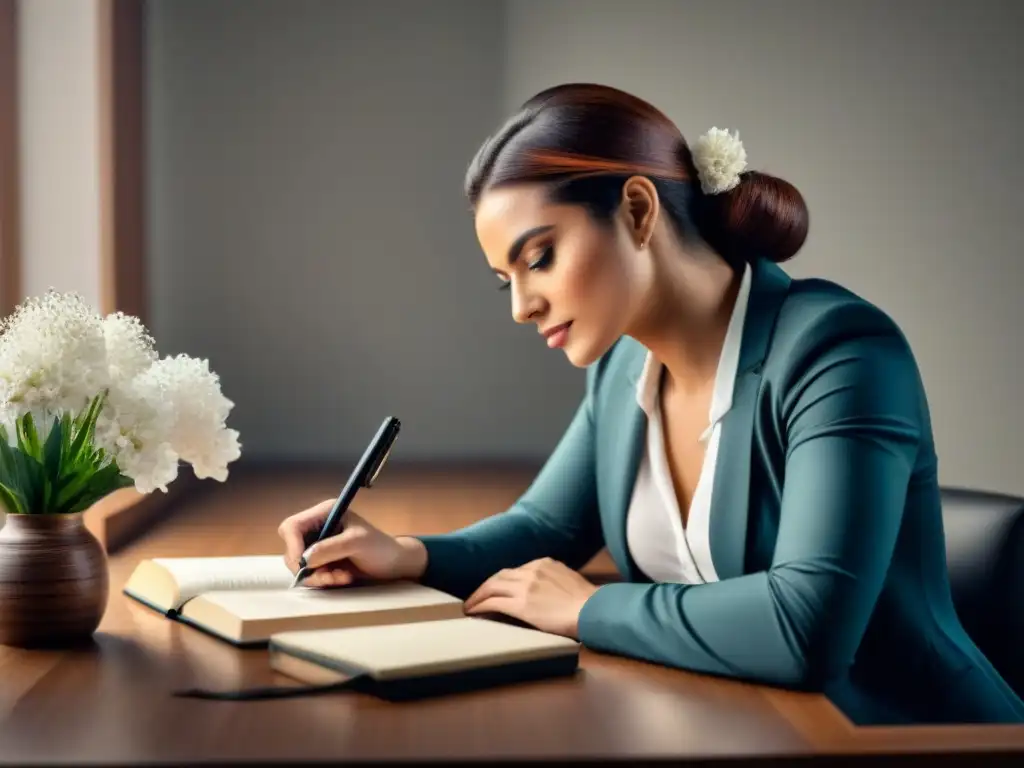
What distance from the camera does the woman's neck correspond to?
1352mm

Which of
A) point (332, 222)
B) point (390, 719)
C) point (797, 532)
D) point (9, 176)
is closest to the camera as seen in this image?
point (390, 719)

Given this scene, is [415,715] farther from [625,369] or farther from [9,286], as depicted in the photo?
[9,286]

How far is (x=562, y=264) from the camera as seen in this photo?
128 cm

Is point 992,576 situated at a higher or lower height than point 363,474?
lower

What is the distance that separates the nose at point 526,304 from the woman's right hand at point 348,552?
27 centimetres

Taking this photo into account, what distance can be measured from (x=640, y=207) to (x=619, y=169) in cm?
5

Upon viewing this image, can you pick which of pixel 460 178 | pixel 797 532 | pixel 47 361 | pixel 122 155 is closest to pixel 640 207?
pixel 797 532

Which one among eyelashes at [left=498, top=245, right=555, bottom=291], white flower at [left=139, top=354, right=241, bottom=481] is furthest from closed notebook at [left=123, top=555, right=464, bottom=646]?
eyelashes at [left=498, top=245, right=555, bottom=291]

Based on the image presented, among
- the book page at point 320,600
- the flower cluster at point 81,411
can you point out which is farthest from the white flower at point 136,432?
the book page at point 320,600

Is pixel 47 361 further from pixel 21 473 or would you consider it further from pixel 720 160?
pixel 720 160

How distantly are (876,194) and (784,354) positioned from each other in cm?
175

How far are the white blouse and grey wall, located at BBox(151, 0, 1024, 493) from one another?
1.46 m

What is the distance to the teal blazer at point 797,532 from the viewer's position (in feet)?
3.40

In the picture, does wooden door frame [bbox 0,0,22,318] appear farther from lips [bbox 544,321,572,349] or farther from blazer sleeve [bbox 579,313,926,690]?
blazer sleeve [bbox 579,313,926,690]
